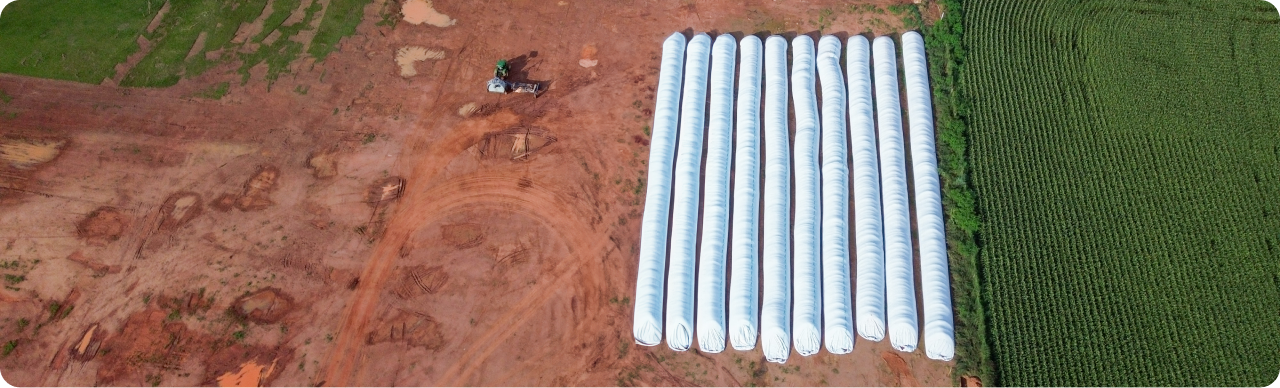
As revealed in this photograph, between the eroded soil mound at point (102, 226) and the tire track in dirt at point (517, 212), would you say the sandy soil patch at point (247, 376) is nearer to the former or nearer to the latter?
the tire track in dirt at point (517, 212)

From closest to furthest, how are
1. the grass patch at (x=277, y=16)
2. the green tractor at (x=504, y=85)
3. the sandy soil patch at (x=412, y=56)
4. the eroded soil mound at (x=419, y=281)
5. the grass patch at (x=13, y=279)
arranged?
the eroded soil mound at (x=419, y=281) < the grass patch at (x=13, y=279) < the green tractor at (x=504, y=85) < the sandy soil patch at (x=412, y=56) < the grass patch at (x=277, y=16)

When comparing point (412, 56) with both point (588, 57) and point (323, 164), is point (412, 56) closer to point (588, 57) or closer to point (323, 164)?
point (323, 164)

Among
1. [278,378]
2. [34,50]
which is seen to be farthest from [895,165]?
[34,50]

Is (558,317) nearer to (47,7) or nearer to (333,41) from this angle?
(333,41)

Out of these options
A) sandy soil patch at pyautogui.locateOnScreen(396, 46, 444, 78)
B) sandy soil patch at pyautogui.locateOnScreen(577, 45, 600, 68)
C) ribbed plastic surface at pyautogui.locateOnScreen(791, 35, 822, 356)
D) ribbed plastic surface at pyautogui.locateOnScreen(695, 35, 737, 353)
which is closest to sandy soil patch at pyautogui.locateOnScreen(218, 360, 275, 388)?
sandy soil patch at pyautogui.locateOnScreen(396, 46, 444, 78)

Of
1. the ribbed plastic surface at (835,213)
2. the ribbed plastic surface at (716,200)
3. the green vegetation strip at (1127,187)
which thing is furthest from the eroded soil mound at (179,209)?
the green vegetation strip at (1127,187)
